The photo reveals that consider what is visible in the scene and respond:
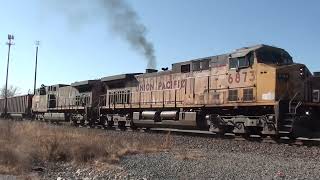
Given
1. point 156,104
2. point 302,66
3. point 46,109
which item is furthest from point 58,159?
point 46,109

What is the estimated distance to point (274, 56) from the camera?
18.3 meters

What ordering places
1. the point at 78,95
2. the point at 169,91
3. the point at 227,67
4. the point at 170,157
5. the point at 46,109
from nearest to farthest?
the point at 170,157
the point at 227,67
the point at 169,91
the point at 78,95
the point at 46,109

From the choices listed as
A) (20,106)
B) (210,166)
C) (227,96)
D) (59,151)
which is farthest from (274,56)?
(20,106)

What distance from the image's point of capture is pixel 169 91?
2314cm

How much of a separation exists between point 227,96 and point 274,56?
253 cm

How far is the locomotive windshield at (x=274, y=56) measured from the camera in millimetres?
17969

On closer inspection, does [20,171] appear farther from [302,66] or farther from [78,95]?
[78,95]

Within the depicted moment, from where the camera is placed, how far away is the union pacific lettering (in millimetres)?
22206

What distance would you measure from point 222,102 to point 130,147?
6.16 metres

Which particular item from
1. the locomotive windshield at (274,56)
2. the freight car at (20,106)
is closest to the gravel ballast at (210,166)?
the locomotive windshield at (274,56)

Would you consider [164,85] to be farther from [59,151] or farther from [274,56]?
[59,151]

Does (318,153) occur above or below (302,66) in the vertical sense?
below

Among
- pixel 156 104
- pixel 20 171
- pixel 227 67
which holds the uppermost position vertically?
pixel 227 67

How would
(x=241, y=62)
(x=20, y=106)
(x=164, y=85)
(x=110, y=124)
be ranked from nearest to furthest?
(x=241, y=62)
(x=164, y=85)
(x=110, y=124)
(x=20, y=106)
